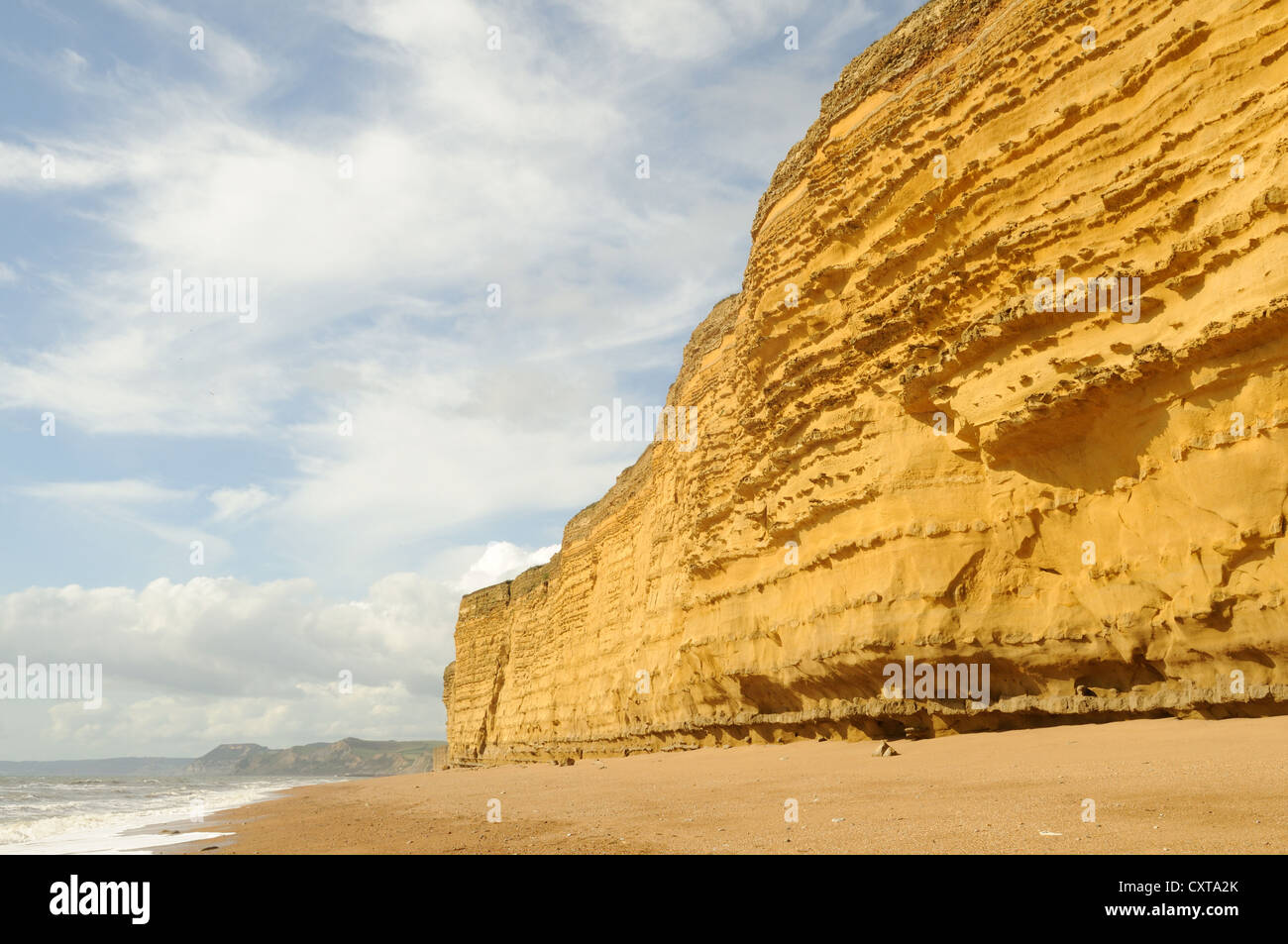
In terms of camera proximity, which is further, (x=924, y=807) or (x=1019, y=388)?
(x=1019, y=388)

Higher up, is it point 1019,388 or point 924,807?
point 1019,388

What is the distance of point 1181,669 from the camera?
8.89m

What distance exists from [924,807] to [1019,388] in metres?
6.56

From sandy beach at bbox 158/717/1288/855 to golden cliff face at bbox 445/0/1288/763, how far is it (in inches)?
52.9

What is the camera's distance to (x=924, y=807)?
596cm

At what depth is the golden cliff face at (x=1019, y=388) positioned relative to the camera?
8617mm

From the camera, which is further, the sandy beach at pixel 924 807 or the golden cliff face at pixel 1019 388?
the golden cliff face at pixel 1019 388

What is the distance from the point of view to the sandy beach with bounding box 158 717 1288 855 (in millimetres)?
4484

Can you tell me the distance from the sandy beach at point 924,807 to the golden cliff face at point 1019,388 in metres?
1.34

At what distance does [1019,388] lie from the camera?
10875mm

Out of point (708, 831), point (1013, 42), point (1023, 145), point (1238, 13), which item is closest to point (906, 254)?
point (1023, 145)

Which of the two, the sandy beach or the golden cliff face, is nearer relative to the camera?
the sandy beach

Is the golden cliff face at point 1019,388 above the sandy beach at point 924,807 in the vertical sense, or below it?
above
